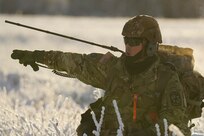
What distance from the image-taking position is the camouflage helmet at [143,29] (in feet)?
18.7

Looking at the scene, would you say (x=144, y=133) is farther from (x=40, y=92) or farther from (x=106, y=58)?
(x=40, y=92)

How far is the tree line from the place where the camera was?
217 feet

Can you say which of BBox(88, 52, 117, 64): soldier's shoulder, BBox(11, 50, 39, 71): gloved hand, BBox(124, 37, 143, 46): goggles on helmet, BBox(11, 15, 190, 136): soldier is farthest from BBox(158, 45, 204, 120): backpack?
BBox(11, 50, 39, 71): gloved hand

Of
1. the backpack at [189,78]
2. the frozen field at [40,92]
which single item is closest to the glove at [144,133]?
the backpack at [189,78]

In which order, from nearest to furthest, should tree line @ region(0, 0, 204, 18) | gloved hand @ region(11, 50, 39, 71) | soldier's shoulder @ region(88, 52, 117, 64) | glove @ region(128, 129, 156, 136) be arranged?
glove @ region(128, 129, 156, 136)
soldier's shoulder @ region(88, 52, 117, 64)
gloved hand @ region(11, 50, 39, 71)
tree line @ region(0, 0, 204, 18)

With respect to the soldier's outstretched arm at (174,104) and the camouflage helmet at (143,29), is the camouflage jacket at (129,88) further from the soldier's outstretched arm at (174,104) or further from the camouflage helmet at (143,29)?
the camouflage helmet at (143,29)

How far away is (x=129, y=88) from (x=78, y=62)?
49cm

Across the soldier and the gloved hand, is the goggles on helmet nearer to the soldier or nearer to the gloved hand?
the soldier

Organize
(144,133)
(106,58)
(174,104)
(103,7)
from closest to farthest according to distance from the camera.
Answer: (174,104)
(144,133)
(106,58)
(103,7)

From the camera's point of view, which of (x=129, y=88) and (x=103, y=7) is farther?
(x=103, y=7)

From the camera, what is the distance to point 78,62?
5.95 meters

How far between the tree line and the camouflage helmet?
187 ft

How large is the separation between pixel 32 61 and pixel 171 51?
105 centimetres

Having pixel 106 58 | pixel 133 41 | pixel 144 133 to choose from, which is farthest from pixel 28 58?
pixel 144 133
